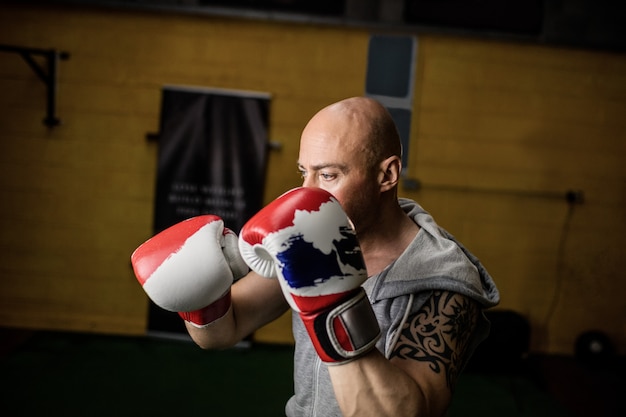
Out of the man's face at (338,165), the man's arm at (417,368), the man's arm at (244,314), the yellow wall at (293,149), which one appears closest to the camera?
the man's arm at (417,368)

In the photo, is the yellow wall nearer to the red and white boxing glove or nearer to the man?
the man

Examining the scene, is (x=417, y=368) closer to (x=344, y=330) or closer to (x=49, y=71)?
(x=344, y=330)

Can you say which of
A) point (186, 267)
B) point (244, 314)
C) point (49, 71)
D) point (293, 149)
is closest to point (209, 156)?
point (293, 149)

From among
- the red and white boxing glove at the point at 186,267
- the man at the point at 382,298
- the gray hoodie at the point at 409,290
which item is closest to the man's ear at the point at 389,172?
Answer: the man at the point at 382,298

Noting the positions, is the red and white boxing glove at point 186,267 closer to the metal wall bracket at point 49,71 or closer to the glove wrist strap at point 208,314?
the glove wrist strap at point 208,314

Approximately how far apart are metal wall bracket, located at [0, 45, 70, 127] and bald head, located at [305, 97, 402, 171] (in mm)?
3166

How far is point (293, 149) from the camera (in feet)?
13.2

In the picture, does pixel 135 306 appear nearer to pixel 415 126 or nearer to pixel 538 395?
pixel 415 126

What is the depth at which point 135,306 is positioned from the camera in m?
4.09

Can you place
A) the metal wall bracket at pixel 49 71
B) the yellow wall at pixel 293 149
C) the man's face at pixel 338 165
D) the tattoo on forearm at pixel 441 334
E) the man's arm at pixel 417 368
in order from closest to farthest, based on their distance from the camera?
the man's arm at pixel 417 368, the tattoo on forearm at pixel 441 334, the man's face at pixel 338 165, the metal wall bracket at pixel 49 71, the yellow wall at pixel 293 149

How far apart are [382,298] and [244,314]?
433 millimetres

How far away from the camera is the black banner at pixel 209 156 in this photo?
12.8ft

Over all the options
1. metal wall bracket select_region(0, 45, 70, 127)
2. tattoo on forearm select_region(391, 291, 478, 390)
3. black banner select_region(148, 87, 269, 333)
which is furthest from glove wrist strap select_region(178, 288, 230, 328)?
metal wall bracket select_region(0, 45, 70, 127)

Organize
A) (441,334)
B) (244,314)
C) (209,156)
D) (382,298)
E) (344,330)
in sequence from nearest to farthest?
(344,330) → (441,334) → (382,298) → (244,314) → (209,156)
